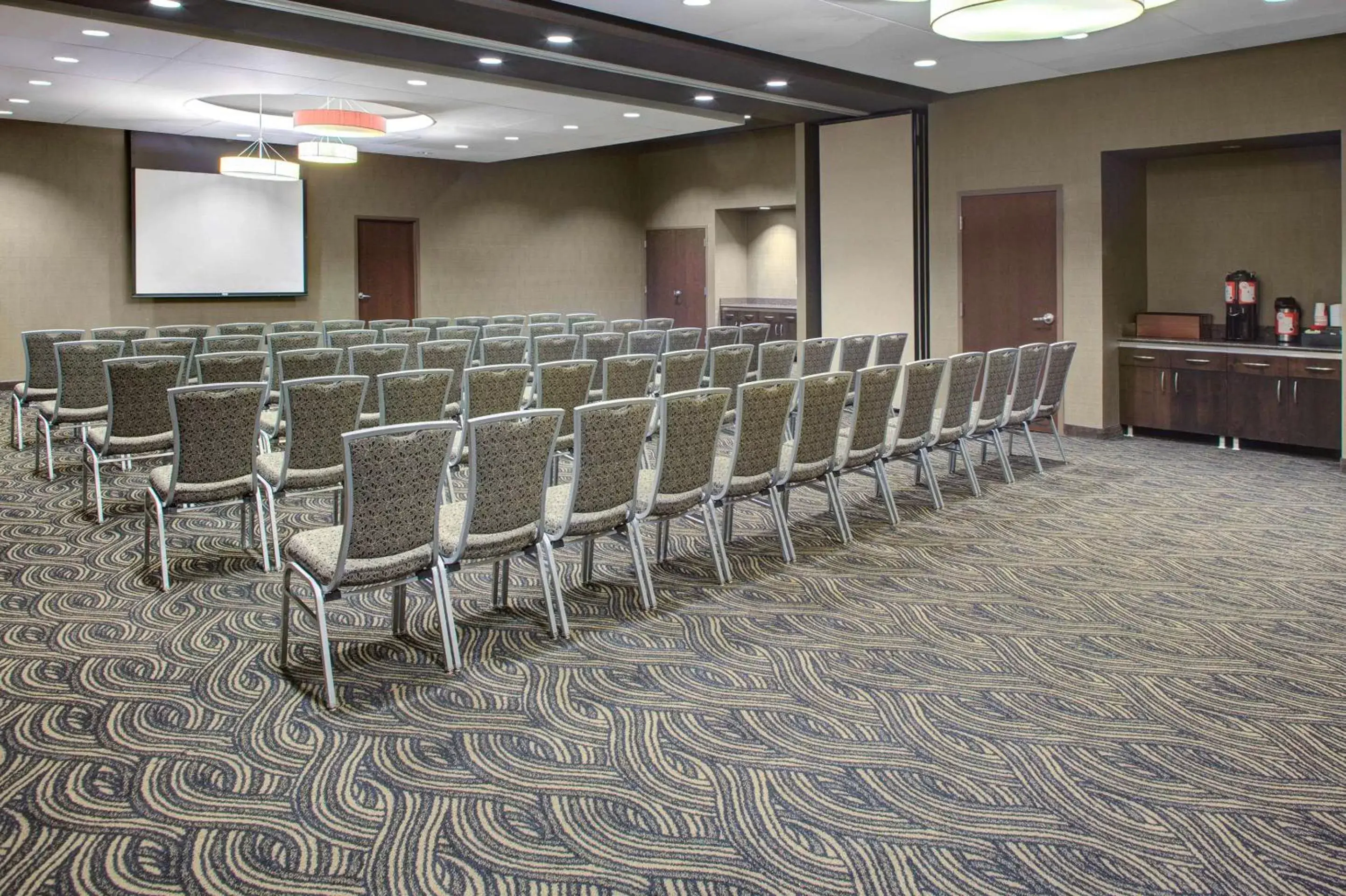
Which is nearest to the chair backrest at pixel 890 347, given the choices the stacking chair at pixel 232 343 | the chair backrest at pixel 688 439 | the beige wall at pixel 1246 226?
the beige wall at pixel 1246 226

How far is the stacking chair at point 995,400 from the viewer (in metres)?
7.23

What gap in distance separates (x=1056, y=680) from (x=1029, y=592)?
3.70ft

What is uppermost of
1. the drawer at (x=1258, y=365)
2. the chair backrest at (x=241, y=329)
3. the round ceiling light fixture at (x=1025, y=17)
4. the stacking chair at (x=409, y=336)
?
the round ceiling light fixture at (x=1025, y=17)

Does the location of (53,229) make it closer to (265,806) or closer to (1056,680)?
(265,806)

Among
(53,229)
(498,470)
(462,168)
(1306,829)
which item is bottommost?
(1306,829)

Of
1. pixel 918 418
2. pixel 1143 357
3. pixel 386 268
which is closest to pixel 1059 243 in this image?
pixel 1143 357

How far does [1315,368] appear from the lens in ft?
27.9

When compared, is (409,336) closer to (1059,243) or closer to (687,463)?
(687,463)

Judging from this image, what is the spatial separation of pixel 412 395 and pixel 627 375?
1556 millimetres

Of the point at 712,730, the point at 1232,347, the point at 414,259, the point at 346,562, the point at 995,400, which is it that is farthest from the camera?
the point at 414,259

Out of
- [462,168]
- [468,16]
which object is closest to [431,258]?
[462,168]

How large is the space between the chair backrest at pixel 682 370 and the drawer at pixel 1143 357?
457cm

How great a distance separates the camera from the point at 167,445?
19.7ft

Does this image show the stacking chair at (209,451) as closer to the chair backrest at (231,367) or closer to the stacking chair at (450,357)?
the chair backrest at (231,367)
